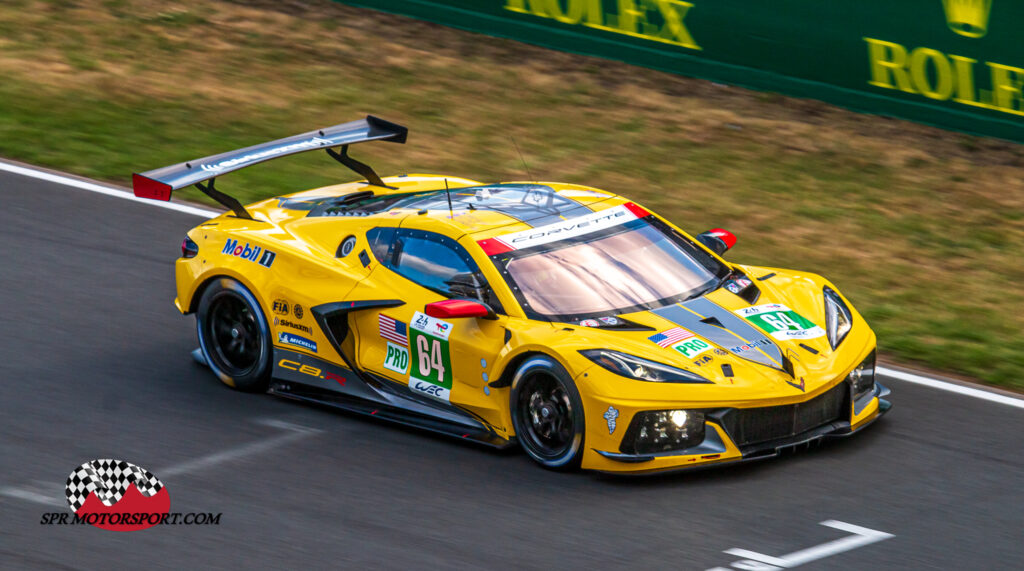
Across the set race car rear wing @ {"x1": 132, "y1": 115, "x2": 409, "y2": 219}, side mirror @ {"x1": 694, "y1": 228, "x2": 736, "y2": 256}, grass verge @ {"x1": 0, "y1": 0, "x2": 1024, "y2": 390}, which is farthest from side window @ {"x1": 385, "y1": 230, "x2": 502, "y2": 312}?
grass verge @ {"x1": 0, "y1": 0, "x2": 1024, "y2": 390}

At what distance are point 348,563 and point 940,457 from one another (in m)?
3.36

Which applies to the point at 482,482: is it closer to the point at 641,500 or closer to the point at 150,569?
the point at 641,500

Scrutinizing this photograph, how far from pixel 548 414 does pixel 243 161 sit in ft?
9.12

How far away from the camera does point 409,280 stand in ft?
25.6

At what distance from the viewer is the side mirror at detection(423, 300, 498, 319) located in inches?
281

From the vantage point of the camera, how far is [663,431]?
272 inches

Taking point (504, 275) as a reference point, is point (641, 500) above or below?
below

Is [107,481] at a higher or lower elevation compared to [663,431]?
lower

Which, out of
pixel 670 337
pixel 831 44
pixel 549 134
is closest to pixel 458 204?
pixel 670 337

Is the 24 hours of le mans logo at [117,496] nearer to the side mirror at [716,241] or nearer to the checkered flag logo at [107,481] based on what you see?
the checkered flag logo at [107,481]

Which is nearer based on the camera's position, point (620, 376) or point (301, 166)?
point (620, 376)

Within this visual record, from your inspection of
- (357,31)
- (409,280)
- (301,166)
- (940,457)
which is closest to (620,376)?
(409,280)

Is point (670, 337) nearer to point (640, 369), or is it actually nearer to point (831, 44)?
point (640, 369)

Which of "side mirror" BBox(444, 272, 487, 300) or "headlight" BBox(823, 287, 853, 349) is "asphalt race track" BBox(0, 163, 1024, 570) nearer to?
"headlight" BBox(823, 287, 853, 349)
